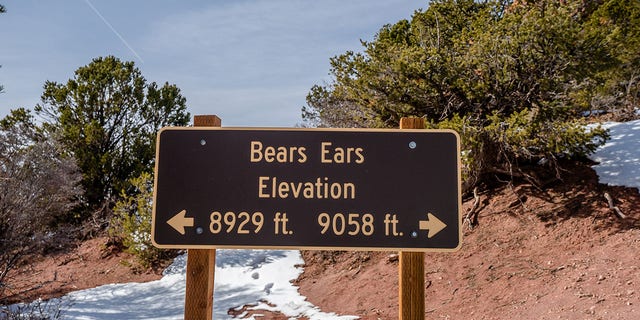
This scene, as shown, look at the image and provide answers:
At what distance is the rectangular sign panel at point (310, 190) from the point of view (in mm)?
3037

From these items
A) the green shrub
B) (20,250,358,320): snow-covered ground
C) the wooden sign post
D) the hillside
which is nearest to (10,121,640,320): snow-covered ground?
(20,250,358,320): snow-covered ground

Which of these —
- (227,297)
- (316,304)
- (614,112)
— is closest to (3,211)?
(227,297)

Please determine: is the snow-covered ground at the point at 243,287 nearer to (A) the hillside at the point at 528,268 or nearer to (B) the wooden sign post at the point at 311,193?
(A) the hillside at the point at 528,268

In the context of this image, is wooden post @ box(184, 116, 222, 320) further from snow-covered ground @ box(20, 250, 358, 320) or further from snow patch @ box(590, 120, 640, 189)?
snow patch @ box(590, 120, 640, 189)

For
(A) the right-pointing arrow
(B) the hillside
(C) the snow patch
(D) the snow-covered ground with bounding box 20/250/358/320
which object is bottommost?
(D) the snow-covered ground with bounding box 20/250/358/320

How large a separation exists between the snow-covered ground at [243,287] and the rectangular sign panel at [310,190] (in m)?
6.13

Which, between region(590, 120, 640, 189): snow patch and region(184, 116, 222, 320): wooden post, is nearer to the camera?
region(184, 116, 222, 320): wooden post

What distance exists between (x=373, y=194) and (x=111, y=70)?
1991 cm

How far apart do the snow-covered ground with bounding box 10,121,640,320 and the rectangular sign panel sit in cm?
613

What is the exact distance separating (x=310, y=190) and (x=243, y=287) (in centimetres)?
945

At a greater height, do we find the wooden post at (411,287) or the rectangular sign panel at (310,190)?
the rectangular sign panel at (310,190)

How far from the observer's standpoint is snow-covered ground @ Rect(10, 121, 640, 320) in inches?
406

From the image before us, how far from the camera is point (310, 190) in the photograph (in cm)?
309

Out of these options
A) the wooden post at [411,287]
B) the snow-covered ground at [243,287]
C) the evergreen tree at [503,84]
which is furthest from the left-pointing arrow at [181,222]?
the evergreen tree at [503,84]
